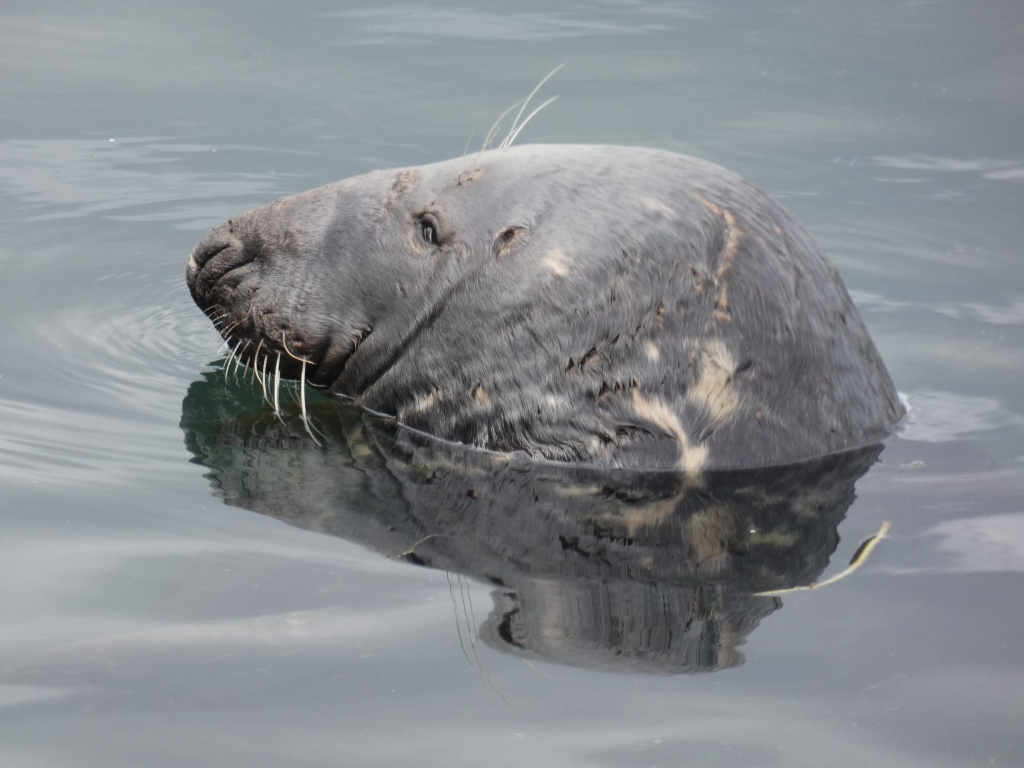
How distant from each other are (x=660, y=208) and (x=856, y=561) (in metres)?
1.28

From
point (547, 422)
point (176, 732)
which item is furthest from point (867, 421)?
point (176, 732)

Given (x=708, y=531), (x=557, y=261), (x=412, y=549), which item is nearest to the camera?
(x=412, y=549)

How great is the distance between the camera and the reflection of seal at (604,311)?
446 cm

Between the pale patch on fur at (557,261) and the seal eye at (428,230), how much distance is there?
461 mm

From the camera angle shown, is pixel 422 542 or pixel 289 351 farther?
pixel 289 351

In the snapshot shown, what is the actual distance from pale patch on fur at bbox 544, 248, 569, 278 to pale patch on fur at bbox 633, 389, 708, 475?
1.48 feet

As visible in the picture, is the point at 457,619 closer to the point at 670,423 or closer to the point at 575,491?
the point at 575,491

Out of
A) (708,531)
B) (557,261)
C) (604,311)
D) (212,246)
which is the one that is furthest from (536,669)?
(212,246)

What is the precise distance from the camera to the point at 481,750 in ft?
10.2

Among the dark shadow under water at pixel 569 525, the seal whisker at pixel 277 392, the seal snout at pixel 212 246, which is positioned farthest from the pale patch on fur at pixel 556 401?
the seal snout at pixel 212 246

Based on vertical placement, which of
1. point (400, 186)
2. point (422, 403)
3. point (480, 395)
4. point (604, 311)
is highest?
point (400, 186)

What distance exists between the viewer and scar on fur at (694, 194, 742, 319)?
4.42 meters

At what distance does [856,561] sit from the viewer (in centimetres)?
411

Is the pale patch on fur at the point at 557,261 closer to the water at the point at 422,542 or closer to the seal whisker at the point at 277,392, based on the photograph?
the water at the point at 422,542
